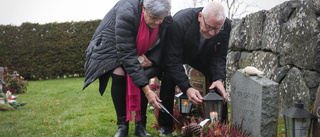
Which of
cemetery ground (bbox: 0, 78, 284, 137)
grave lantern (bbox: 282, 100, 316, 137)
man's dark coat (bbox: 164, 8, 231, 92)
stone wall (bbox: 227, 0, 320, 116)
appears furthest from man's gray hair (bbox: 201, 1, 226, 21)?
cemetery ground (bbox: 0, 78, 284, 137)

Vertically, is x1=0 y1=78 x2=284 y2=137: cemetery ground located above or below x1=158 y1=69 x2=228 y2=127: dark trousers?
below

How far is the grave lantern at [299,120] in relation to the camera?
221 centimetres

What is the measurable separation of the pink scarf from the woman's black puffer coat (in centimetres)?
6

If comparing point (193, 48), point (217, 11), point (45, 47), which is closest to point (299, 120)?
point (217, 11)

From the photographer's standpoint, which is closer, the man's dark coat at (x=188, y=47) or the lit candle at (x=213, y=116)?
the lit candle at (x=213, y=116)

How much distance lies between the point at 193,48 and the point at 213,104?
67cm

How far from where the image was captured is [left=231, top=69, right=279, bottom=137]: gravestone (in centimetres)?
230

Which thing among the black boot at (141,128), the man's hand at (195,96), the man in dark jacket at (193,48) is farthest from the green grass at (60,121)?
the man's hand at (195,96)

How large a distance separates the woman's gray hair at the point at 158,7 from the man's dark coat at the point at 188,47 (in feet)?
1.71

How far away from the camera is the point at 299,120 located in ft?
7.38

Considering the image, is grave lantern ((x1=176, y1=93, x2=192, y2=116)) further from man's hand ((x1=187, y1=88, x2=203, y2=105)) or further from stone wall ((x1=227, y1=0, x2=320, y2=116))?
stone wall ((x1=227, y1=0, x2=320, y2=116))

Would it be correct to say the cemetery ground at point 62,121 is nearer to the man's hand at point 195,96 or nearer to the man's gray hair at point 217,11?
the man's hand at point 195,96

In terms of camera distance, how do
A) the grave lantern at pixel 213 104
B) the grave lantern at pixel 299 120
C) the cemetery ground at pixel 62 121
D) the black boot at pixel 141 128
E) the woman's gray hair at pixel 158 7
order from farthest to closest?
the cemetery ground at pixel 62 121 → the black boot at pixel 141 128 → the grave lantern at pixel 213 104 → the woman's gray hair at pixel 158 7 → the grave lantern at pixel 299 120

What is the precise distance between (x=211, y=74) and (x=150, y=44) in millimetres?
906
